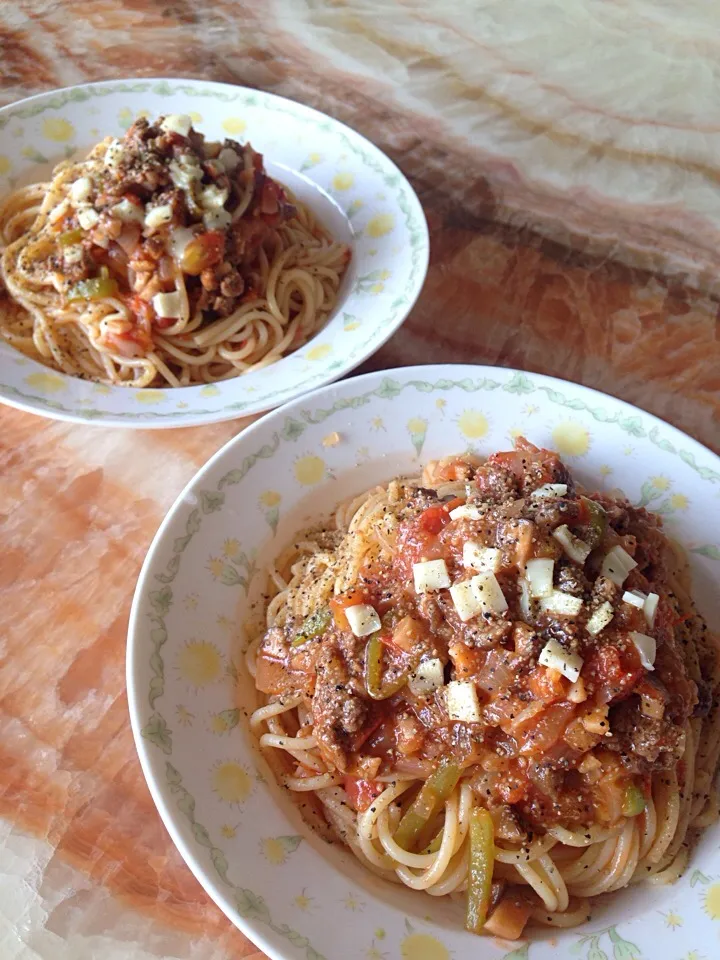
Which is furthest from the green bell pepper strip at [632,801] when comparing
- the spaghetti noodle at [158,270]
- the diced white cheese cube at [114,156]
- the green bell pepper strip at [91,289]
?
the diced white cheese cube at [114,156]

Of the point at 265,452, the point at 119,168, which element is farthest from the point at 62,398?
the point at 119,168

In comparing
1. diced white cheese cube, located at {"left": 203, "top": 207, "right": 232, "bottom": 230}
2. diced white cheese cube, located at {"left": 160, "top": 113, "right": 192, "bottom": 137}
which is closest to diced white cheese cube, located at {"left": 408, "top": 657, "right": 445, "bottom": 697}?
diced white cheese cube, located at {"left": 203, "top": 207, "right": 232, "bottom": 230}

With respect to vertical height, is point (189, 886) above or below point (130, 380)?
below

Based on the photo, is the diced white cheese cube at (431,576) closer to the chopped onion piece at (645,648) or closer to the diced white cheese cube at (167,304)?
the chopped onion piece at (645,648)

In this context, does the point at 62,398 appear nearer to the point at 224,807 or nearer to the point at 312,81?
the point at 224,807

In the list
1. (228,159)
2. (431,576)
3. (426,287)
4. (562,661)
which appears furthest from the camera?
(426,287)

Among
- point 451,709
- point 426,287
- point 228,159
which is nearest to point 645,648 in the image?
point 451,709

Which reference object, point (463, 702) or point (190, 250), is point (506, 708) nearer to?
point (463, 702)
